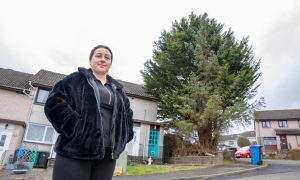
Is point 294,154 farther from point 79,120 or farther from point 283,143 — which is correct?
point 79,120

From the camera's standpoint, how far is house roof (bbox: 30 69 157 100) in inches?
712

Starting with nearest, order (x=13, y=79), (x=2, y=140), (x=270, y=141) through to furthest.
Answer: (x=2, y=140)
(x=13, y=79)
(x=270, y=141)

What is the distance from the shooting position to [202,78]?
57.8 ft

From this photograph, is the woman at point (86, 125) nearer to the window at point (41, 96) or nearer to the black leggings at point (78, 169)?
the black leggings at point (78, 169)

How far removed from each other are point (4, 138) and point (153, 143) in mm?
11628

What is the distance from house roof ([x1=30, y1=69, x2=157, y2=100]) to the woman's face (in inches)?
667

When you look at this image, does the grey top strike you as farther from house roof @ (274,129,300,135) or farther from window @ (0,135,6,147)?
house roof @ (274,129,300,135)

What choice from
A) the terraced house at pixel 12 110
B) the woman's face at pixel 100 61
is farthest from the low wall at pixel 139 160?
the woman's face at pixel 100 61

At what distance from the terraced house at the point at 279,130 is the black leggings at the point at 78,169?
3977cm

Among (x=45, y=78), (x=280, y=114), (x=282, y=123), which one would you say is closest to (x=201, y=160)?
(x=45, y=78)

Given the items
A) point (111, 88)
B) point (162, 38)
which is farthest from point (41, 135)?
point (111, 88)

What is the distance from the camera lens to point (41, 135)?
1698 cm

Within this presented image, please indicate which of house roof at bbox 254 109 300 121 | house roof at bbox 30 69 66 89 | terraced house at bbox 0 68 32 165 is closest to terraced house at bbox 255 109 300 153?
house roof at bbox 254 109 300 121

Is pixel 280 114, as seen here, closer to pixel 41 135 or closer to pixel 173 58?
pixel 173 58
